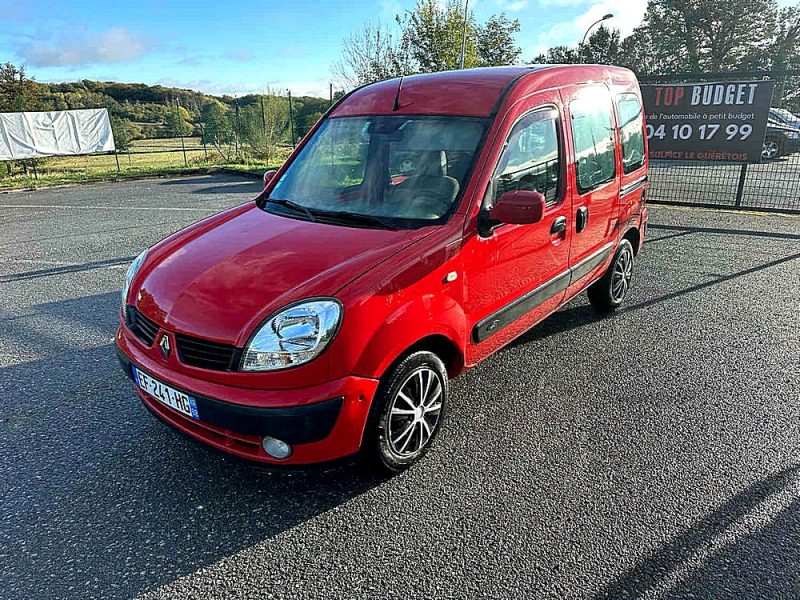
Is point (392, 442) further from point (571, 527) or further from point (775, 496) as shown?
point (775, 496)

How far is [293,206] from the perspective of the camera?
133 inches

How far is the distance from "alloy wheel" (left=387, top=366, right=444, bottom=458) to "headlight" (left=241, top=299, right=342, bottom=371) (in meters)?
0.52

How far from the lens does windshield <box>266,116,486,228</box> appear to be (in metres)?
→ 2.99

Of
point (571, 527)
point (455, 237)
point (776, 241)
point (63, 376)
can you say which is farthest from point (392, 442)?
point (776, 241)

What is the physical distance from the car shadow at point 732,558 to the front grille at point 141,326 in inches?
90.0

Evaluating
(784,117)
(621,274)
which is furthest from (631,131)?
(784,117)

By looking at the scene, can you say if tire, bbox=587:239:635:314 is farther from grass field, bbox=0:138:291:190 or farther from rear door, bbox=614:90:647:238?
grass field, bbox=0:138:291:190

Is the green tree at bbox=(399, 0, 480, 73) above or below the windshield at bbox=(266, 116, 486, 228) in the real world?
above

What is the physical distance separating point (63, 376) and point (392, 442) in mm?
2672

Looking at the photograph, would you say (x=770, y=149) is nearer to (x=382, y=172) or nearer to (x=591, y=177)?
(x=591, y=177)

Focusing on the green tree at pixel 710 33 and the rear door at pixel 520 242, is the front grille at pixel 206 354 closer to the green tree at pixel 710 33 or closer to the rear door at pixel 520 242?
the rear door at pixel 520 242

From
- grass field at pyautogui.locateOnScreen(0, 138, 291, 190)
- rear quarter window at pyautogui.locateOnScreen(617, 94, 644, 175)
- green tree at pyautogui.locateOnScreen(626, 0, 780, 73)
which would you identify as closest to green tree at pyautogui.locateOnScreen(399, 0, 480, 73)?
grass field at pyautogui.locateOnScreen(0, 138, 291, 190)

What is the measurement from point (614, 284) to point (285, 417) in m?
3.71

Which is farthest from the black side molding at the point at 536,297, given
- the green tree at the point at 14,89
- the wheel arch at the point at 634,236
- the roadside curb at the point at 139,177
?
the green tree at the point at 14,89
